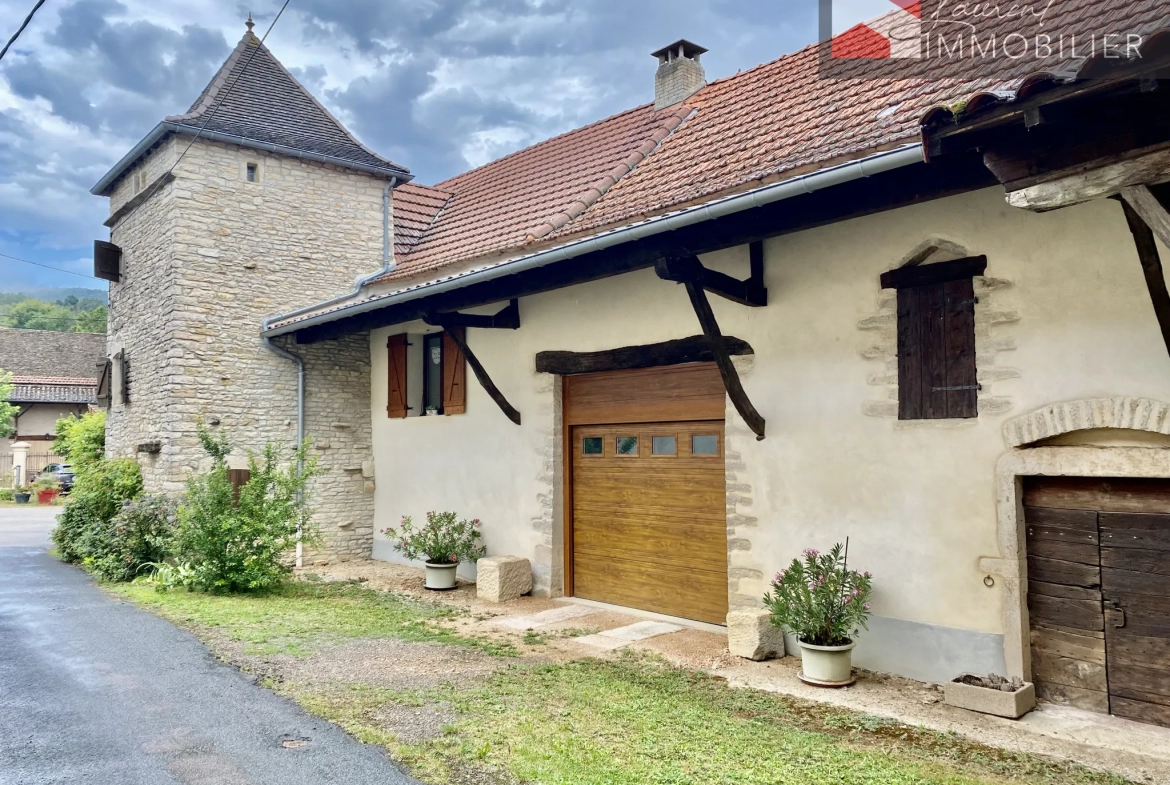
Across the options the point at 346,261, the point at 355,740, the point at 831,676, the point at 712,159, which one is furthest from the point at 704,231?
the point at 346,261

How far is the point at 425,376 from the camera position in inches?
399

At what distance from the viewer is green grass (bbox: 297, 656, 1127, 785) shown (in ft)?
11.7

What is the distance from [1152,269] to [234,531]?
8048 mm

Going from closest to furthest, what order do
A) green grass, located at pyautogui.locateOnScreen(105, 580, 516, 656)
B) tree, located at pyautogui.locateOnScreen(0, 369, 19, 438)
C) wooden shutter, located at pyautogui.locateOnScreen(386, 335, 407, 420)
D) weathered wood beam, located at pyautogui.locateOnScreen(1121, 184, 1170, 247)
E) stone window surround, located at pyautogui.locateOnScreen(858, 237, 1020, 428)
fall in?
weathered wood beam, located at pyautogui.locateOnScreen(1121, 184, 1170, 247)
stone window surround, located at pyautogui.locateOnScreen(858, 237, 1020, 428)
green grass, located at pyautogui.locateOnScreen(105, 580, 516, 656)
wooden shutter, located at pyautogui.locateOnScreen(386, 335, 407, 420)
tree, located at pyautogui.locateOnScreen(0, 369, 19, 438)

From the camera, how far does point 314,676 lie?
16.8 feet

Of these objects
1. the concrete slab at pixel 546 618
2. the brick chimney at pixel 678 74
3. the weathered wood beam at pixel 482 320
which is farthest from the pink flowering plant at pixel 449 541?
the brick chimney at pixel 678 74

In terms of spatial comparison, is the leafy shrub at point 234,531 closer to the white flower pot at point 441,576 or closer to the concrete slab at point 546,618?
the white flower pot at point 441,576

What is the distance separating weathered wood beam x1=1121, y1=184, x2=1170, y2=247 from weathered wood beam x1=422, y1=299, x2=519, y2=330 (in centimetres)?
594

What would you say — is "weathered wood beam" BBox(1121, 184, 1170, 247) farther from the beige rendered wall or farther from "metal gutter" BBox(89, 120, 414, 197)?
"metal gutter" BBox(89, 120, 414, 197)

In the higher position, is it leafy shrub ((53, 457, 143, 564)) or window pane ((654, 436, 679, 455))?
window pane ((654, 436, 679, 455))

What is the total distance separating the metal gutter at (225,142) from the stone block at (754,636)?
341 inches

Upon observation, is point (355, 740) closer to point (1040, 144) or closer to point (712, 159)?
point (1040, 144)

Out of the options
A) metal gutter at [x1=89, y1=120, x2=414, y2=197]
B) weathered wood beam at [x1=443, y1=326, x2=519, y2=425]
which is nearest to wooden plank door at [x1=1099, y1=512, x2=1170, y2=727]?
weathered wood beam at [x1=443, y1=326, x2=519, y2=425]

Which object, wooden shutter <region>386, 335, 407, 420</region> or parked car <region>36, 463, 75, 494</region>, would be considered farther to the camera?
parked car <region>36, 463, 75, 494</region>
